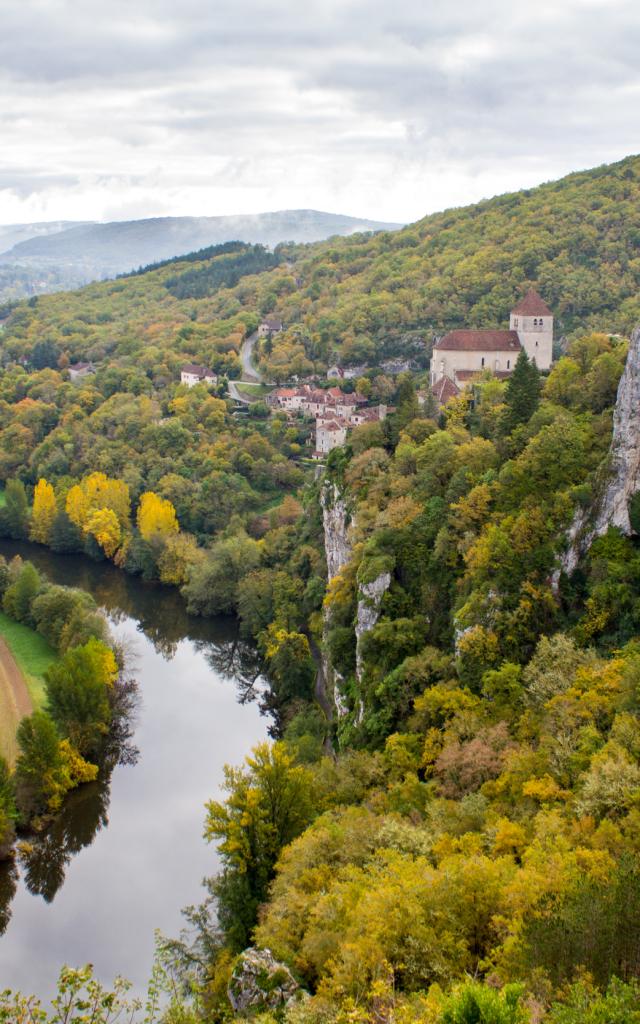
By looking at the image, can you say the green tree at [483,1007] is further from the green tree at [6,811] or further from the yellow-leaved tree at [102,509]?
the yellow-leaved tree at [102,509]

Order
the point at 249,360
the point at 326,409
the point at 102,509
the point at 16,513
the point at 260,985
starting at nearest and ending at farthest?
the point at 260,985 < the point at 102,509 < the point at 16,513 < the point at 326,409 < the point at 249,360

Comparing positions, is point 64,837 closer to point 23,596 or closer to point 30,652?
point 30,652

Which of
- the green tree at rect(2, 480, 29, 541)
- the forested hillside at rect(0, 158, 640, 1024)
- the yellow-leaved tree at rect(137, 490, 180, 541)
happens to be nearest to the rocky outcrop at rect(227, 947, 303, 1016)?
the forested hillside at rect(0, 158, 640, 1024)

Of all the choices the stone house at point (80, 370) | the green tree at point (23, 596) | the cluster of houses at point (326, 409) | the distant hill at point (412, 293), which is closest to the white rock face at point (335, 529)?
the green tree at point (23, 596)

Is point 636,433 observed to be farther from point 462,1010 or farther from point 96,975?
point 96,975

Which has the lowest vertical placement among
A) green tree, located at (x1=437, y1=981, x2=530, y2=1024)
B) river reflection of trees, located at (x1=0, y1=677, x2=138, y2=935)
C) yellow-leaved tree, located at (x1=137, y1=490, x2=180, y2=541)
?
river reflection of trees, located at (x1=0, y1=677, x2=138, y2=935)

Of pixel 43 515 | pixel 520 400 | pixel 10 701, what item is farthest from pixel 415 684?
pixel 43 515

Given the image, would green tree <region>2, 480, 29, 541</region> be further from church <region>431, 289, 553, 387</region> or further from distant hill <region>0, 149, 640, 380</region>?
church <region>431, 289, 553, 387</region>
